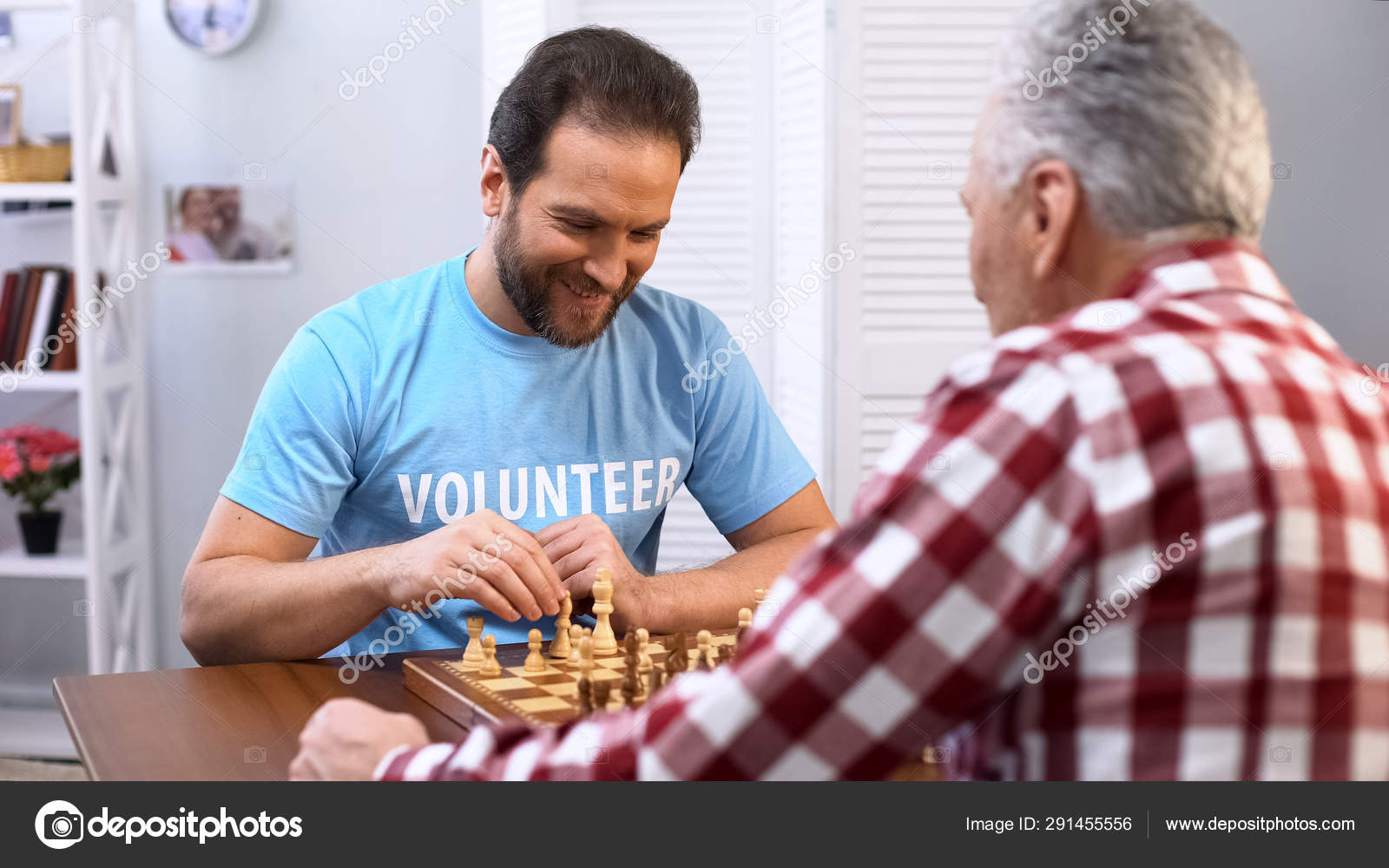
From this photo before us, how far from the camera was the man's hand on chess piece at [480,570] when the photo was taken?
4.51 feet

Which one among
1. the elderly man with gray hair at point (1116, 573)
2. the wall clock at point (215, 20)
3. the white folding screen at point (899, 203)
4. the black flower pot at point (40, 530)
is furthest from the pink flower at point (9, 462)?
the elderly man with gray hair at point (1116, 573)

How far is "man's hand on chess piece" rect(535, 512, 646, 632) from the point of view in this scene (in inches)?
58.5

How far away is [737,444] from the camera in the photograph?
1827 millimetres

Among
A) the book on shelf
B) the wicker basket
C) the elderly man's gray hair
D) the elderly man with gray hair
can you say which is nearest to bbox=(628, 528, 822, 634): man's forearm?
the elderly man with gray hair

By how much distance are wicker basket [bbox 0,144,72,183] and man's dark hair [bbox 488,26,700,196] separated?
5.77ft

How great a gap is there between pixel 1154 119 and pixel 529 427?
105 cm

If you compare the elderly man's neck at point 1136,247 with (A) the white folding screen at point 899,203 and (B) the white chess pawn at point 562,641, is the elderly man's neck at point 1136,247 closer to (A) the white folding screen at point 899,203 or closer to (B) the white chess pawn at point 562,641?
(B) the white chess pawn at point 562,641

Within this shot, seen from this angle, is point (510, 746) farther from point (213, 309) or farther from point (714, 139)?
point (213, 309)

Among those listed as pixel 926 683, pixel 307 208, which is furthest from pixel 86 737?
pixel 307 208

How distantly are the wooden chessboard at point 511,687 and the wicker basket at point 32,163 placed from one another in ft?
7.09

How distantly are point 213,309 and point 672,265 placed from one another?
1204 mm

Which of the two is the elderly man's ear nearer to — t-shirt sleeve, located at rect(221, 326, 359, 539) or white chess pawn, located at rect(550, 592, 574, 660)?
white chess pawn, located at rect(550, 592, 574, 660)

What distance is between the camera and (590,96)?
165cm

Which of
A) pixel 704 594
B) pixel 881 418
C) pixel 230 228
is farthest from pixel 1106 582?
pixel 230 228
